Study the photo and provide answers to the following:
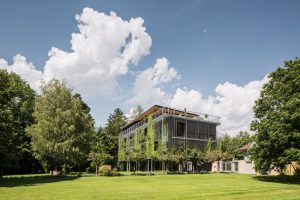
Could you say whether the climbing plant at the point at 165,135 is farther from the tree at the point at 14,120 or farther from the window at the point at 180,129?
the tree at the point at 14,120

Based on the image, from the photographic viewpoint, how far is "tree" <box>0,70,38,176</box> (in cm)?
2885

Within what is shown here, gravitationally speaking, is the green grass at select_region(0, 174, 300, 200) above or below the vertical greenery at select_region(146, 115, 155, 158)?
below

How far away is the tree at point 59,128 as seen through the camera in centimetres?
3453

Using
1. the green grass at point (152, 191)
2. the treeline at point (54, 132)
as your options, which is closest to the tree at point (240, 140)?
the treeline at point (54, 132)

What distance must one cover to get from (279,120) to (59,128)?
82.1 ft

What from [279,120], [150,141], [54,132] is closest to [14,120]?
[54,132]

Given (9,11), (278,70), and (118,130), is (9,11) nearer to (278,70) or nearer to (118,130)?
(278,70)

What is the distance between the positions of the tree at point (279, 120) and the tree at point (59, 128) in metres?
21.1

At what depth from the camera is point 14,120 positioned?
118 ft

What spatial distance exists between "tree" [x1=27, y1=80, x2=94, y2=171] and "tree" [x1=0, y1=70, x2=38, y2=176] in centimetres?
273

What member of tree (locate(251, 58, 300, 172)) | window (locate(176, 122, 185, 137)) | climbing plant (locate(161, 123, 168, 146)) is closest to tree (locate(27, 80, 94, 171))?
climbing plant (locate(161, 123, 168, 146))

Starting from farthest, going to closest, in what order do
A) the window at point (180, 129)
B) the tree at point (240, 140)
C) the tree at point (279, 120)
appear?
the tree at point (240, 140)
the window at point (180, 129)
the tree at point (279, 120)

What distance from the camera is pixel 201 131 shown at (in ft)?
168

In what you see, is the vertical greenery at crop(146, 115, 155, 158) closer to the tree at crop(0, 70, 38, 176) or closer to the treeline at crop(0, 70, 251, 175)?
the treeline at crop(0, 70, 251, 175)
